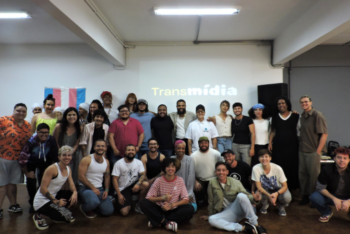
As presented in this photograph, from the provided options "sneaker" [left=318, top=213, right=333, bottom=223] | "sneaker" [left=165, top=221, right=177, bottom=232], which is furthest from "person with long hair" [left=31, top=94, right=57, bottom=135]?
"sneaker" [left=318, top=213, right=333, bottom=223]

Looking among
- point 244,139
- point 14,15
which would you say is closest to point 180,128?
point 244,139

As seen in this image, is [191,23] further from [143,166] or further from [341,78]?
[341,78]

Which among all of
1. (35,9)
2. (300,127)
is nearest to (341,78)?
(300,127)

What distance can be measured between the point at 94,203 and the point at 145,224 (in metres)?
0.76

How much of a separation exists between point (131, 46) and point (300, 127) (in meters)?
4.04

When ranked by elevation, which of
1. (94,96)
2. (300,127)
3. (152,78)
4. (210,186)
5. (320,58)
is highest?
(320,58)

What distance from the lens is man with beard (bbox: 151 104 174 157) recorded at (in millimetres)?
4355

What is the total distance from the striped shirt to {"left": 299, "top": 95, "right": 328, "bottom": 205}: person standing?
6.92 feet

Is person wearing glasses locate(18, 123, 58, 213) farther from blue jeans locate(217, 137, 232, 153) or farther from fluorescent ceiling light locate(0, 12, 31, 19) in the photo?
blue jeans locate(217, 137, 232, 153)

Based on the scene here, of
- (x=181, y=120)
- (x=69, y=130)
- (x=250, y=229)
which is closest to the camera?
(x=250, y=229)

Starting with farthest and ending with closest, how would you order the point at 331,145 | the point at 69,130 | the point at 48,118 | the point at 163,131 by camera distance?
the point at 331,145 < the point at 163,131 < the point at 48,118 < the point at 69,130

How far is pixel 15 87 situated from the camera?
5570mm

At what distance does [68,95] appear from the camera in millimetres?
5562

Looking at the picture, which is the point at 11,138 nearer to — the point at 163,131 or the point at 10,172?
the point at 10,172
